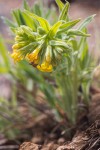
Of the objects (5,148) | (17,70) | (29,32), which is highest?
(29,32)

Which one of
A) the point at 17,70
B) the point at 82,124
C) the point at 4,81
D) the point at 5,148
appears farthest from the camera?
the point at 4,81

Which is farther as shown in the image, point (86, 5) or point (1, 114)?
point (86, 5)

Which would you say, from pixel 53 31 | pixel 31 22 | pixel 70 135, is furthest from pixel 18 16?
pixel 70 135

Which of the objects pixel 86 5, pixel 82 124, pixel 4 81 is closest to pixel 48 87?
pixel 82 124

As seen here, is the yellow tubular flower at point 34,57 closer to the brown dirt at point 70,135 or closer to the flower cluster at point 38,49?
the flower cluster at point 38,49

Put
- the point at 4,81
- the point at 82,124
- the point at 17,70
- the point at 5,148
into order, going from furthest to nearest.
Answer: the point at 4,81 → the point at 17,70 → the point at 5,148 → the point at 82,124

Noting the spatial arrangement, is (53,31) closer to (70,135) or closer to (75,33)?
(75,33)

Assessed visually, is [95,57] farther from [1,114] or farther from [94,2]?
[94,2]

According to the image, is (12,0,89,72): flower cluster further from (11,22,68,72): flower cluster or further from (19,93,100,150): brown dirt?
(19,93,100,150): brown dirt

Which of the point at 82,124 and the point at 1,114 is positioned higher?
the point at 1,114

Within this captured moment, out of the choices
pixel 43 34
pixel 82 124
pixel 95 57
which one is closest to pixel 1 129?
pixel 82 124
